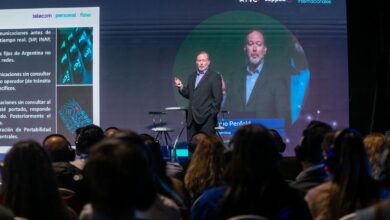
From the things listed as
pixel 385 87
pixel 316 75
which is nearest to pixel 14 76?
pixel 316 75

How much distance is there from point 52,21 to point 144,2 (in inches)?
59.0

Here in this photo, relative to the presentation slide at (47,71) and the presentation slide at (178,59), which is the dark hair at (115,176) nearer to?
the presentation slide at (178,59)

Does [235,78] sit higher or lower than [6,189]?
higher

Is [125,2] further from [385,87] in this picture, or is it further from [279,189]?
[279,189]

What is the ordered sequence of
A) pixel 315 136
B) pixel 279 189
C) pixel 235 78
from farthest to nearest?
1. pixel 235 78
2. pixel 315 136
3. pixel 279 189

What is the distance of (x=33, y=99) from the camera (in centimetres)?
902

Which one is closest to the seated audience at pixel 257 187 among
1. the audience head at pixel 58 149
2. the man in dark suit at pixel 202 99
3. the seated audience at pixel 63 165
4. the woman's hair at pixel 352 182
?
the woman's hair at pixel 352 182

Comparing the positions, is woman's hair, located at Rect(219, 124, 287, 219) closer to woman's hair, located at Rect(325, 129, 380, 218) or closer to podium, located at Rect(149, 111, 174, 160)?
woman's hair, located at Rect(325, 129, 380, 218)

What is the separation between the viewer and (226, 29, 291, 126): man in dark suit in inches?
345

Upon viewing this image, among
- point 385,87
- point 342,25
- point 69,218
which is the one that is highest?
point 342,25

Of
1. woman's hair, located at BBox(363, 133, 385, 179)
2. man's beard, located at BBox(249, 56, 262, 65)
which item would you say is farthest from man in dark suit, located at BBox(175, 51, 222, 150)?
woman's hair, located at BBox(363, 133, 385, 179)

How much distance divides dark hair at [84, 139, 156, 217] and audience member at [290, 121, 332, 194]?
5.92ft

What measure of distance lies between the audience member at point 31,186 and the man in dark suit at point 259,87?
6648 millimetres

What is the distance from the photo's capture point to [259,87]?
8.82 meters
